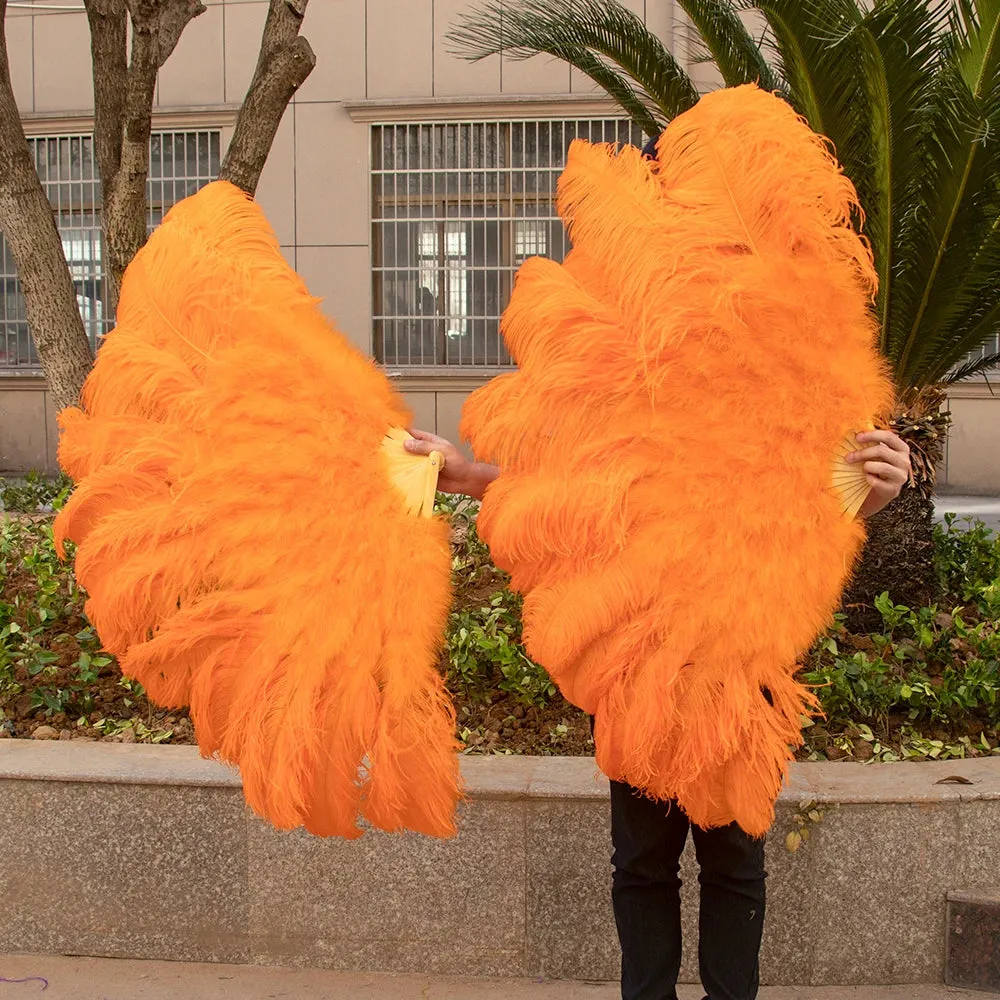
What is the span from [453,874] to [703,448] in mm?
1505

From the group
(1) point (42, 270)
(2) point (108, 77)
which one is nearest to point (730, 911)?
(1) point (42, 270)

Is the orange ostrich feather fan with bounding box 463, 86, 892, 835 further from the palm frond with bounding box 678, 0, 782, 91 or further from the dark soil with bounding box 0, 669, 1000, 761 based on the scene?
the palm frond with bounding box 678, 0, 782, 91

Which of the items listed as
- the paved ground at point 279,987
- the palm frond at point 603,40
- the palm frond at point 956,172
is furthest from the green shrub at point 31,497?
the palm frond at point 956,172

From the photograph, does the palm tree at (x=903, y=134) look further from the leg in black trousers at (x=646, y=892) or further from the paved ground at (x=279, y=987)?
the leg in black trousers at (x=646, y=892)

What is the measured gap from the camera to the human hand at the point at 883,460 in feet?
6.89

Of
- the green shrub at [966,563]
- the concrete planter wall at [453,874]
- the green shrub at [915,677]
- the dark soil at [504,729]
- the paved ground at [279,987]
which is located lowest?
the paved ground at [279,987]

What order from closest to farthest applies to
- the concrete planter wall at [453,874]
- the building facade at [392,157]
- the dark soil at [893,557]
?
1. the concrete planter wall at [453,874]
2. the dark soil at [893,557]
3. the building facade at [392,157]

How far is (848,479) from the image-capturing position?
2.13m

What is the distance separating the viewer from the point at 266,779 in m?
2.14

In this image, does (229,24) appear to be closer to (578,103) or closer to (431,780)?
(578,103)

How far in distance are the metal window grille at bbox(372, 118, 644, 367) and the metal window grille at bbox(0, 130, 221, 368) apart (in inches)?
68.7

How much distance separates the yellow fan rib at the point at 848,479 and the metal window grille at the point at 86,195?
9.61 metres

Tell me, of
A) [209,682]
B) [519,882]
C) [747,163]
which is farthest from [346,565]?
[519,882]

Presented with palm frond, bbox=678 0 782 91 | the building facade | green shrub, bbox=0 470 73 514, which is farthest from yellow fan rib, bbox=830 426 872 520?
the building facade
